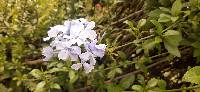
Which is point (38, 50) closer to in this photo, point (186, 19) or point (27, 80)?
point (27, 80)

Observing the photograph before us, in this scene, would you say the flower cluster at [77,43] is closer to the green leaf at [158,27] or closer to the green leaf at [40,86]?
the green leaf at [158,27]

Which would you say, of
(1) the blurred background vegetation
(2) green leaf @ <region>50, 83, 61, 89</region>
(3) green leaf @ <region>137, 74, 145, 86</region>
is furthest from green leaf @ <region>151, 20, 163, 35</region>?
(2) green leaf @ <region>50, 83, 61, 89</region>

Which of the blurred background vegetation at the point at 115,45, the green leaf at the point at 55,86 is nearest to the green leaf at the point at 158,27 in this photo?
the blurred background vegetation at the point at 115,45

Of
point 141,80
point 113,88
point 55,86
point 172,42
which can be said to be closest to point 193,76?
point 172,42

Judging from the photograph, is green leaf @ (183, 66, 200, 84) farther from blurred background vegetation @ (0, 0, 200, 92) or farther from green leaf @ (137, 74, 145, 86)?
green leaf @ (137, 74, 145, 86)

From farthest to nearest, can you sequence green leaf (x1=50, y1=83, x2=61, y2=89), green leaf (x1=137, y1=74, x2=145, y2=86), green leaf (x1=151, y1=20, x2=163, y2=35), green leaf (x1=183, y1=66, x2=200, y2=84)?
green leaf (x1=50, y1=83, x2=61, y2=89) < green leaf (x1=137, y1=74, x2=145, y2=86) < green leaf (x1=151, y1=20, x2=163, y2=35) < green leaf (x1=183, y1=66, x2=200, y2=84)
